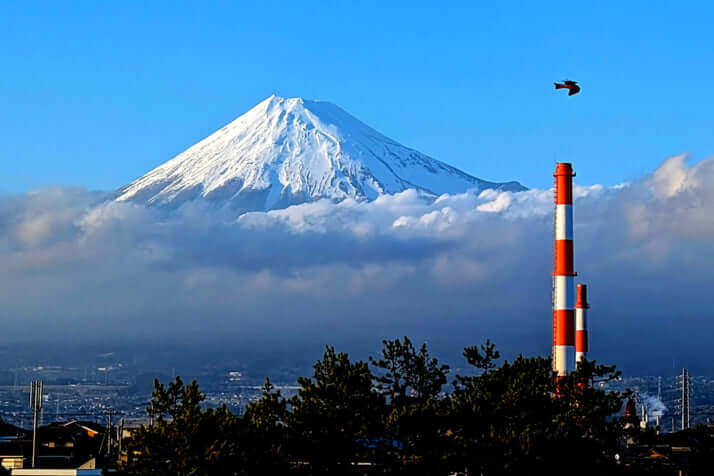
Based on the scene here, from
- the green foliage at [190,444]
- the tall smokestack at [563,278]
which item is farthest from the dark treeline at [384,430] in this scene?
the tall smokestack at [563,278]

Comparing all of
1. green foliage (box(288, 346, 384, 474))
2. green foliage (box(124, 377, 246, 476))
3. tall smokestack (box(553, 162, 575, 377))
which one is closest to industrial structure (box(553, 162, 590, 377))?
tall smokestack (box(553, 162, 575, 377))

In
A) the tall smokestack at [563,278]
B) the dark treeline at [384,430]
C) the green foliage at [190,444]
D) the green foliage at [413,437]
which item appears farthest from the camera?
the tall smokestack at [563,278]

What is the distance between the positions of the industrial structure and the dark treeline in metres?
9.57

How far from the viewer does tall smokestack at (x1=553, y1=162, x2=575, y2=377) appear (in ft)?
214

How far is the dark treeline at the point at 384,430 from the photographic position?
1751 inches

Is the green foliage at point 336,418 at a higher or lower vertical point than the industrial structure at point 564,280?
lower

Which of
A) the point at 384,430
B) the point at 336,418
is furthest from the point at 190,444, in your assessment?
the point at 384,430

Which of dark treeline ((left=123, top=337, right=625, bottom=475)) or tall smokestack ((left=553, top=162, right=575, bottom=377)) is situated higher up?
tall smokestack ((left=553, top=162, right=575, bottom=377))

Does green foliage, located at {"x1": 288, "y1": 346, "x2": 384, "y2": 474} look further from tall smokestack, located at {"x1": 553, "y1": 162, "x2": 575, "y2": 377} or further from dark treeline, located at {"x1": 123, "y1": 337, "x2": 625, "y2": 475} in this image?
tall smokestack, located at {"x1": 553, "y1": 162, "x2": 575, "y2": 377}

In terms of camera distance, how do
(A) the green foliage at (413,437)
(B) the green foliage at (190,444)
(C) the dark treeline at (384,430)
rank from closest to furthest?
(B) the green foliage at (190,444) < (C) the dark treeline at (384,430) < (A) the green foliage at (413,437)

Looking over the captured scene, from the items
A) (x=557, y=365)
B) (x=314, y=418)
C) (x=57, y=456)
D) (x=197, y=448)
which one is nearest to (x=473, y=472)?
(x=314, y=418)

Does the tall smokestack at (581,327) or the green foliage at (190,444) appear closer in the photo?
the green foliage at (190,444)

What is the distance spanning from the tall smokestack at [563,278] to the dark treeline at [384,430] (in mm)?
9537

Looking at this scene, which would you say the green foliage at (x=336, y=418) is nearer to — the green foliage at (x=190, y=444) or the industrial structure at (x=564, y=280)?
the green foliage at (x=190, y=444)
